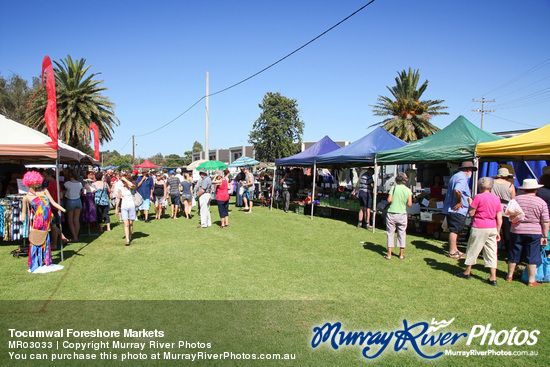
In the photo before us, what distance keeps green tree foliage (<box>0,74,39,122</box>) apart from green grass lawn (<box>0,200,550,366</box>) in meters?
28.8

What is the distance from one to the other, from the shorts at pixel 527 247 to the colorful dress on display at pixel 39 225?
26.0 feet

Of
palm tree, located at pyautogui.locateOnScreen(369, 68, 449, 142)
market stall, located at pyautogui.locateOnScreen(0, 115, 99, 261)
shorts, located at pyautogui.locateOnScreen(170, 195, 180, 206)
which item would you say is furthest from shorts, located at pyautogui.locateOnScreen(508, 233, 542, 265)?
palm tree, located at pyautogui.locateOnScreen(369, 68, 449, 142)

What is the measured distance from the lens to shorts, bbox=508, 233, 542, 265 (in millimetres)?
4992

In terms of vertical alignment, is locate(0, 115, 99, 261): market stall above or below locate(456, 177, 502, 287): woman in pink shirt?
above

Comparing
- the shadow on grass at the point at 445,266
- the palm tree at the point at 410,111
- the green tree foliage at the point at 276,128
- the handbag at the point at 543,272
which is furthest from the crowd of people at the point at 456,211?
the green tree foliage at the point at 276,128

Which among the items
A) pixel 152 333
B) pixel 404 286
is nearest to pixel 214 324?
pixel 152 333

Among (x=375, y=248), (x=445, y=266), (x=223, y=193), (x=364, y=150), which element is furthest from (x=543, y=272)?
(x=223, y=193)

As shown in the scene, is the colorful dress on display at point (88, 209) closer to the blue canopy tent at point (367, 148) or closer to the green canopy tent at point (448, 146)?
the blue canopy tent at point (367, 148)

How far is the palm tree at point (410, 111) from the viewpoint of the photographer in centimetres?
3238

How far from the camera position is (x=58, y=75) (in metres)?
19.2

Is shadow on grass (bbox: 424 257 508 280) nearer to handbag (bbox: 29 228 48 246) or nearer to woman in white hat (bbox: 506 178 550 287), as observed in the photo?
woman in white hat (bbox: 506 178 550 287)

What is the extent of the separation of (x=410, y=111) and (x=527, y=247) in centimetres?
3061

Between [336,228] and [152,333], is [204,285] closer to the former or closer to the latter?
[152,333]

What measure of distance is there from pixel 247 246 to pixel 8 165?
10.2 m
